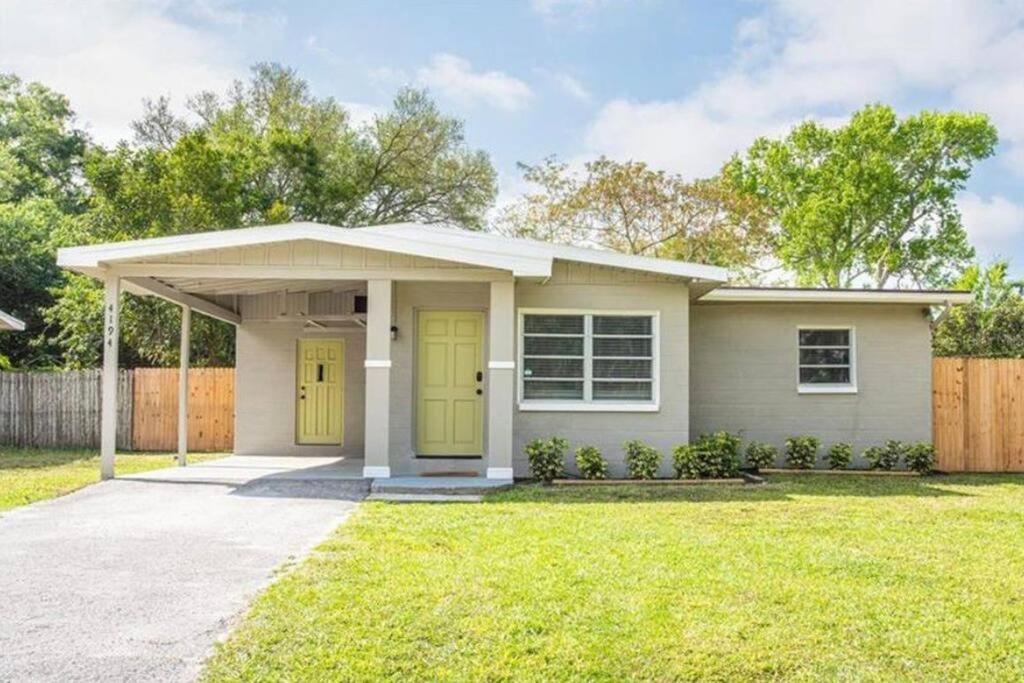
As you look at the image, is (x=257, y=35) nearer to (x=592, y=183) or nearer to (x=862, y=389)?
(x=592, y=183)

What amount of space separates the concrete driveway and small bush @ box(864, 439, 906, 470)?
720 centimetres

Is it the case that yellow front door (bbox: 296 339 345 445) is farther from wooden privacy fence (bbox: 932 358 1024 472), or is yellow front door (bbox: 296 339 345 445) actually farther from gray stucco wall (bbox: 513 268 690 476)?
wooden privacy fence (bbox: 932 358 1024 472)

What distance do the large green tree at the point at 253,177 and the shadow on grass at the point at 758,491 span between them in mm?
12406

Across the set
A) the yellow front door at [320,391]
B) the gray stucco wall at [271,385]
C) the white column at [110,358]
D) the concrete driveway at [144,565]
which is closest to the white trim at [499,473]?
the concrete driveway at [144,565]

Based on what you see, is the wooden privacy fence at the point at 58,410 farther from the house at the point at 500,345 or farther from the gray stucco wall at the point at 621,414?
the gray stucco wall at the point at 621,414

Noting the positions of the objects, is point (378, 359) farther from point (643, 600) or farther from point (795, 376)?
point (795, 376)

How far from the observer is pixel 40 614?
4.50 m

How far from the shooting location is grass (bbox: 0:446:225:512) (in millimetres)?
8891

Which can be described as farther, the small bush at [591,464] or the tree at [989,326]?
the tree at [989,326]

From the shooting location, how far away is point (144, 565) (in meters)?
5.65

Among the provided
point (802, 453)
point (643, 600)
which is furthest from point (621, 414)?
point (643, 600)

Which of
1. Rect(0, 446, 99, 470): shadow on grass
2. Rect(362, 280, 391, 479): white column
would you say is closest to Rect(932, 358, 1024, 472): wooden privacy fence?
Rect(362, 280, 391, 479): white column

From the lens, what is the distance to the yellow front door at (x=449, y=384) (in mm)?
10758

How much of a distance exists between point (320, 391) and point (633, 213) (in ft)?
45.7
